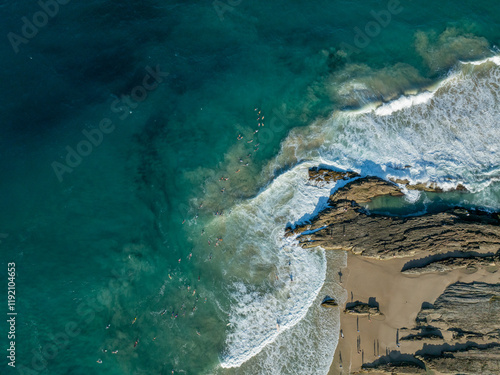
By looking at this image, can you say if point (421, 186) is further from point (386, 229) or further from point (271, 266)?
point (271, 266)

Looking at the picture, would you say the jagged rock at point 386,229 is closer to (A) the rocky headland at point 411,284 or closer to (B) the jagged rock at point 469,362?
(A) the rocky headland at point 411,284

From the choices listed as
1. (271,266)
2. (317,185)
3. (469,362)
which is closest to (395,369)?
(469,362)

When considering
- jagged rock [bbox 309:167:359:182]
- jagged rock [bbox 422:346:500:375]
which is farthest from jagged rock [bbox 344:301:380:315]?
jagged rock [bbox 309:167:359:182]

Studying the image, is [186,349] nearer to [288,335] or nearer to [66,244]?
[288,335]

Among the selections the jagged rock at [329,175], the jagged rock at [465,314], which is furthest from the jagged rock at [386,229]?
the jagged rock at [465,314]

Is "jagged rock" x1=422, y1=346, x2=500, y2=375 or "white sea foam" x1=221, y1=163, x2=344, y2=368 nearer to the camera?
"jagged rock" x1=422, y1=346, x2=500, y2=375

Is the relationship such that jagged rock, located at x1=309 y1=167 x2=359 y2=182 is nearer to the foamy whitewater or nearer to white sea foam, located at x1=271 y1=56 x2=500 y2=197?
the foamy whitewater
